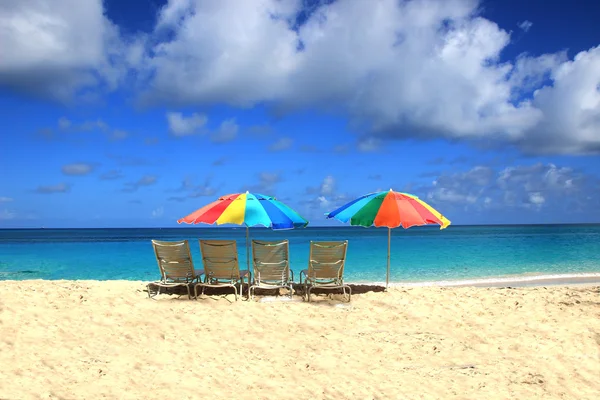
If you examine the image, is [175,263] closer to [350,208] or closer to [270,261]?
[270,261]

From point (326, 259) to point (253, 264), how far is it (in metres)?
1.18

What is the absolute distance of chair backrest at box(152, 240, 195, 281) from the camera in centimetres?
727

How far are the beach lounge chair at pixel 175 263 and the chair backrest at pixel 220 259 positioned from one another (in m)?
0.23

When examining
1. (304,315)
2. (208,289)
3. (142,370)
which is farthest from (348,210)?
(142,370)

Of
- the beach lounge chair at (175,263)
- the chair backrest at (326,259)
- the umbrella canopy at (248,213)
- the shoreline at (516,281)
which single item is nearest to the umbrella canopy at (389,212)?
the chair backrest at (326,259)

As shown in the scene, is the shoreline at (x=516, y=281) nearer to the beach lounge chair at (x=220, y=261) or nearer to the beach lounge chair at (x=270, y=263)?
the beach lounge chair at (x=270, y=263)

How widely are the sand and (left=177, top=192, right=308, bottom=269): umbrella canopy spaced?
1.25 meters

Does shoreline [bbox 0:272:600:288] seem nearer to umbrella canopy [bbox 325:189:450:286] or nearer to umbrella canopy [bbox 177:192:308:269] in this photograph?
umbrella canopy [bbox 325:189:450:286]

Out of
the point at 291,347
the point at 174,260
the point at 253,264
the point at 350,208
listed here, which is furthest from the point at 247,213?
the point at 291,347

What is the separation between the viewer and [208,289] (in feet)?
26.8

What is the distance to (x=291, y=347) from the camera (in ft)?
17.5

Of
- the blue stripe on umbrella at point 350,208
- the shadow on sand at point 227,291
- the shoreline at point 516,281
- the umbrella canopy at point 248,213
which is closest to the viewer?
the umbrella canopy at point 248,213

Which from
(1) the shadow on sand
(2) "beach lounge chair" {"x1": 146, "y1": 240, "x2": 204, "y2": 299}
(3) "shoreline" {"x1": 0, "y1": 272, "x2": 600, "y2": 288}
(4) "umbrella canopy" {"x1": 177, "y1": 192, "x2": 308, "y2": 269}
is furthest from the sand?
(3) "shoreline" {"x1": 0, "y1": 272, "x2": 600, "y2": 288}

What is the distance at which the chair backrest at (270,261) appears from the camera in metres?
7.25
